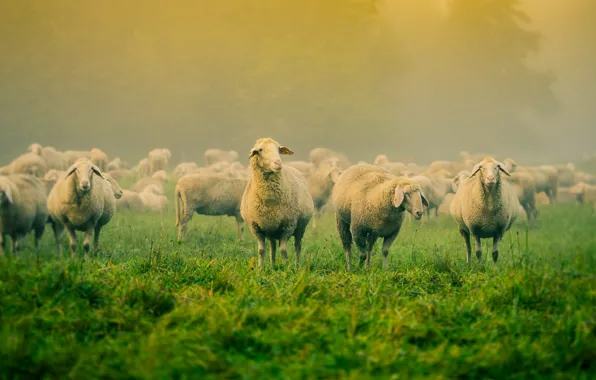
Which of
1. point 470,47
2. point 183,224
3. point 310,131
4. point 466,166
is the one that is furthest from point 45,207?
point 470,47

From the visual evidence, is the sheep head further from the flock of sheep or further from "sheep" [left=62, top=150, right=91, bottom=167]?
"sheep" [left=62, top=150, right=91, bottom=167]

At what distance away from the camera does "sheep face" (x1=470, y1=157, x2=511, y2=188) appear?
7.76 m

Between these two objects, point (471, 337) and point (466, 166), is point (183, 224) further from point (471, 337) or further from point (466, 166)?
point (466, 166)

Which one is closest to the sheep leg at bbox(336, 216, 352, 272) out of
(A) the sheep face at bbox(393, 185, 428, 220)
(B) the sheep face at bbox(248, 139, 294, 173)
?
(A) the sheep face at bbox(393, 185, 428, 220)

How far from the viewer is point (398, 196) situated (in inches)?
295

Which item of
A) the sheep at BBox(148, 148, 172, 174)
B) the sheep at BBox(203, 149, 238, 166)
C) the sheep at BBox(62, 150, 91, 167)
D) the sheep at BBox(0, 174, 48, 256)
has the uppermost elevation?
the sheep at BBox(203, 149, 238, 166)

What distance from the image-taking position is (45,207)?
29.1ft

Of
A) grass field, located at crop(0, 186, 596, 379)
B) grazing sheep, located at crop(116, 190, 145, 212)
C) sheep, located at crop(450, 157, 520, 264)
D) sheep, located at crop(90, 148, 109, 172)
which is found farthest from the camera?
sheep, located at crop(90, 148, 109, 172)

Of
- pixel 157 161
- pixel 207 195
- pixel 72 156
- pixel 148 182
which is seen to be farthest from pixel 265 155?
pixel 157 161

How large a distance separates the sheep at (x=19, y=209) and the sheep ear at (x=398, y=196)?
5188mm

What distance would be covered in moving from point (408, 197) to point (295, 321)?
3.65 metres

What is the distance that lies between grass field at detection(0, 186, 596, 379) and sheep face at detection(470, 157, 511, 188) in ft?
5.88

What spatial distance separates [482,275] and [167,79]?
121ft

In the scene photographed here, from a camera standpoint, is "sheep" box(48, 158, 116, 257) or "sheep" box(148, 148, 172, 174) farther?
"sheep" box(148, 148, 172, 174)
